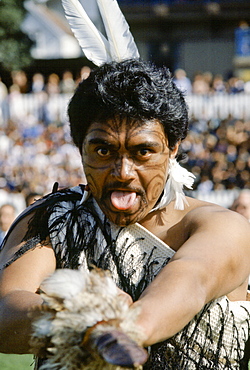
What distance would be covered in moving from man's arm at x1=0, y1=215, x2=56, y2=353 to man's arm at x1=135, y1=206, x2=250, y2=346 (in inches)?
16.6

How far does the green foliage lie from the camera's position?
2364 cm

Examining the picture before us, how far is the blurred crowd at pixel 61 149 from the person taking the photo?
13.6m

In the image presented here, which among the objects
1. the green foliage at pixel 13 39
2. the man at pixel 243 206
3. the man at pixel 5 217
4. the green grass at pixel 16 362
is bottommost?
the green grass at pixel 16 362

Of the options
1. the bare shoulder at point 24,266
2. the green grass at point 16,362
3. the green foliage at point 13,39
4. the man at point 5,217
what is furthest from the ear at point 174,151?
the green foliage at point 13,39

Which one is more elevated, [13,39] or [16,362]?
A: [13,39]

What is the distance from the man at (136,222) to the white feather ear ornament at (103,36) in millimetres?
343

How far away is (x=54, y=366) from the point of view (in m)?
1.75

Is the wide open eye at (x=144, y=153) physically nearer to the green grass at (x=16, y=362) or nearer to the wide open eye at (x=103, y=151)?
the wide open eye at (x=103, y=151)

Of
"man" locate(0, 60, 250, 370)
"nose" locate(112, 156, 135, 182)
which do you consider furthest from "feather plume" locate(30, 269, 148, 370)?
"nose" locate(112, 156, 135, 182)

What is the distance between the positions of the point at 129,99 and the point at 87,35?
815 millimetres

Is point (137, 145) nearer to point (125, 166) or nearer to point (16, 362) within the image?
point (125, 166)

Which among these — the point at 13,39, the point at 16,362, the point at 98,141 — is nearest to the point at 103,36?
the point at 98,141

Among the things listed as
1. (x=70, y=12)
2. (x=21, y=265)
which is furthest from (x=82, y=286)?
(x=70, y=12)

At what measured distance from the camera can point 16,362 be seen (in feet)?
21.0
